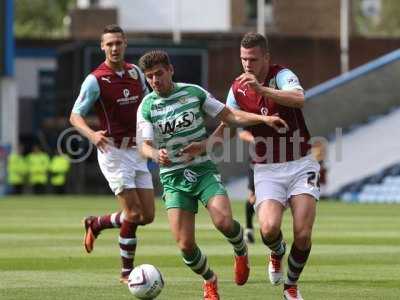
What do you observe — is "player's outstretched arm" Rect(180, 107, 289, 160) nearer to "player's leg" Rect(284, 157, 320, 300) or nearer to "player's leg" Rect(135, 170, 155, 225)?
"player's leg" Rect(284, 157, 320, 300)

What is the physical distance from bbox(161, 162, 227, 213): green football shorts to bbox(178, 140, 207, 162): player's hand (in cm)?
12

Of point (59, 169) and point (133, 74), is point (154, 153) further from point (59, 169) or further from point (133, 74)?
point (59, 169)

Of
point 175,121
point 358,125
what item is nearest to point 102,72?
point 175,121

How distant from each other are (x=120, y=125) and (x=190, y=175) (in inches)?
87.3

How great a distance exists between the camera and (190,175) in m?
12.0

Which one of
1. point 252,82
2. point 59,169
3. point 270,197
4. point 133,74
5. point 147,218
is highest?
point 252,82

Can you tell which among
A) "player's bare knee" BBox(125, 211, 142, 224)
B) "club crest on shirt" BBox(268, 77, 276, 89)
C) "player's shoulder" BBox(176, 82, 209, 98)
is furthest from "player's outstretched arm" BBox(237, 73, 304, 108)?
"player's bare knee" BBox(125, 211, 142, 224)

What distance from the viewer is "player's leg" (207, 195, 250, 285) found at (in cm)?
1189

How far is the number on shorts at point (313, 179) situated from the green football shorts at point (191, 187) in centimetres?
77

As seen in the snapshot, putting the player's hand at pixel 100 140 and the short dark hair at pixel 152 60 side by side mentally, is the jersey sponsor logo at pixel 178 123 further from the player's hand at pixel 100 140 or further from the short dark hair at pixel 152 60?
the player's hand at pixel 100 140

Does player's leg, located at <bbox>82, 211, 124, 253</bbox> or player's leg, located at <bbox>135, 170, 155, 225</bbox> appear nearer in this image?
player's leg, located at <bbox>135, 170, 155, 225</bbox>

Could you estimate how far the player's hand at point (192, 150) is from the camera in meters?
11.9

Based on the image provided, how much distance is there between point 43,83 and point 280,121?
43905 mm

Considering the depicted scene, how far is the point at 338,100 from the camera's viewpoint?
4041 centimetres
